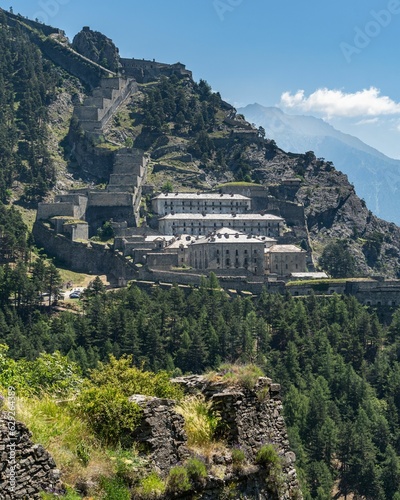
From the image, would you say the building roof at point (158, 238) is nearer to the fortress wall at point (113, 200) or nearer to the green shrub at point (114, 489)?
the fortress wall at point (113, 200)

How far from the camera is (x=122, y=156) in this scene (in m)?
143

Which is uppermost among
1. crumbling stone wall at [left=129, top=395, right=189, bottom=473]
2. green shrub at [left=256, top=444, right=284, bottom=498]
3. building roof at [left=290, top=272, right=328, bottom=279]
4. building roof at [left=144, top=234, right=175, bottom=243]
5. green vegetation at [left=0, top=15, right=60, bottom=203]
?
green vegetation at [left=0, top=15, right=60, bottom=203]

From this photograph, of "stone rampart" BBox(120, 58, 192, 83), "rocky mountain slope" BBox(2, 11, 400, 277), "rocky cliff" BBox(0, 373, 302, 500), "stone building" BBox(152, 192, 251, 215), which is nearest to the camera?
"rocky cliff" BBox(0, 373, 302, 500)

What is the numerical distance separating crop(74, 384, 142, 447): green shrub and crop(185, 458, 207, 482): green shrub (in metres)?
0.87

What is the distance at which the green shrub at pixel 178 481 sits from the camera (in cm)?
1096

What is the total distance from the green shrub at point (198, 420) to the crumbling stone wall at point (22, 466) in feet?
8.70

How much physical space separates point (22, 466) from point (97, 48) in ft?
636

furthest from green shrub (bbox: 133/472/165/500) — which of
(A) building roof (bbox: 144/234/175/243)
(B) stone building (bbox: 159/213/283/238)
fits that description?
(B) stone building (bbox: 159/213/283/238)

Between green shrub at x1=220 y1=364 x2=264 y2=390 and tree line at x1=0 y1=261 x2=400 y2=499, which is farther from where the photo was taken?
tree line at x1=0 y1=261 x2=400 y2=499

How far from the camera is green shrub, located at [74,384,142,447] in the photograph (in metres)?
11.4

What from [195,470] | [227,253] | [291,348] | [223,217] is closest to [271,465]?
[195,470]

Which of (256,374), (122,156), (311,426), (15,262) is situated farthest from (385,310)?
(256,374)

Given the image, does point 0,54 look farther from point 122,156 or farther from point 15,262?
point 15,262

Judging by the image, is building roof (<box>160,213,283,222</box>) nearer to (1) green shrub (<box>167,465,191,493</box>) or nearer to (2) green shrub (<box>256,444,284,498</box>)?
(2) green shrub (<box>256,444,284,498</box>)
